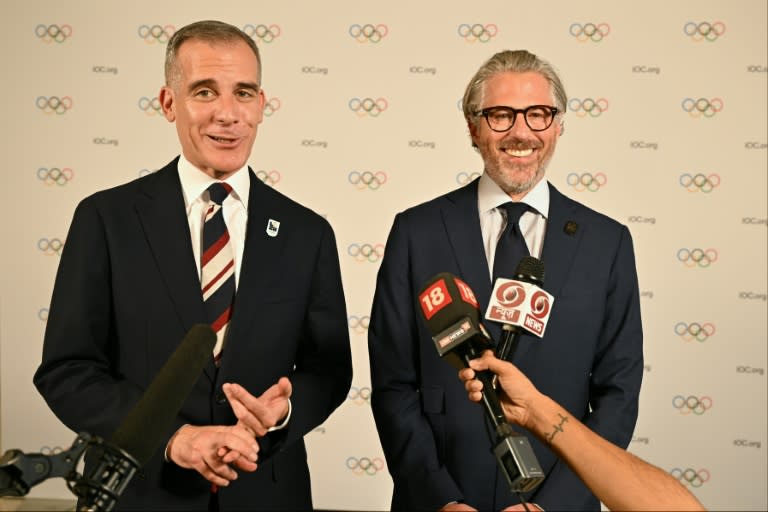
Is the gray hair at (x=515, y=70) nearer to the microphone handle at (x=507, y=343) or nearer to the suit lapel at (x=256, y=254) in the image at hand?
the suit lapel at (x=256, y=254)

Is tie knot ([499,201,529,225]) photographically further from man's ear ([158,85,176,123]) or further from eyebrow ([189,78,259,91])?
man's ear ([158,85,176,123])

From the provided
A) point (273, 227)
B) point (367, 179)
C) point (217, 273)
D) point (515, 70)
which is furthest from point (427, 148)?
point (217, 273)

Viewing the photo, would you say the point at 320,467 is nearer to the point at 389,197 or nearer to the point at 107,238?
the point at 389,197

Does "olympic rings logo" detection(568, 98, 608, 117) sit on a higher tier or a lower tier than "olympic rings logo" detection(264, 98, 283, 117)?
lower

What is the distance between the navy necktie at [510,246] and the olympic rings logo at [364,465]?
9.34 feet

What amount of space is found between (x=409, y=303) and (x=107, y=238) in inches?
26.1

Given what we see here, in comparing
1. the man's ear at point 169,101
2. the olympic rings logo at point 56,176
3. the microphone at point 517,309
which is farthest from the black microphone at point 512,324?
the olympic rings logo at point 56,176

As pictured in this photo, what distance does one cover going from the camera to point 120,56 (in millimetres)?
4574

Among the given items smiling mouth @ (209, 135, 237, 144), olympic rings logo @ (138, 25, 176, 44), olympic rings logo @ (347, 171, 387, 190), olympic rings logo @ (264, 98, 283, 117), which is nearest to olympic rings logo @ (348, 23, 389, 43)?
olympic rings logo @ (264, 98, 283, 117)

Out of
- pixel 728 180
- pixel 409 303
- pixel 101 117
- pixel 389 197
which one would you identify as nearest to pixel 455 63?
pixel 389 197

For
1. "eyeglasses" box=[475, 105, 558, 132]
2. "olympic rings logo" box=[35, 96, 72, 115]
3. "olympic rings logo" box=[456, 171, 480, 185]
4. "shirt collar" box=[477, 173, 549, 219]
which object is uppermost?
"olympic rings logo" box=[35, 96, 72, 115]

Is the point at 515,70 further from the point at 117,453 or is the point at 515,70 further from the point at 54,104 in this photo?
the point at 54,104

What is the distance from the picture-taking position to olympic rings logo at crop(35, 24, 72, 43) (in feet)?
15.1

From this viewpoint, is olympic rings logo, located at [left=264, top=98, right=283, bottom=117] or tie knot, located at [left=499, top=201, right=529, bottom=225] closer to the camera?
tie knot, located at [left=499, top=201, right=529, bottom=225]
